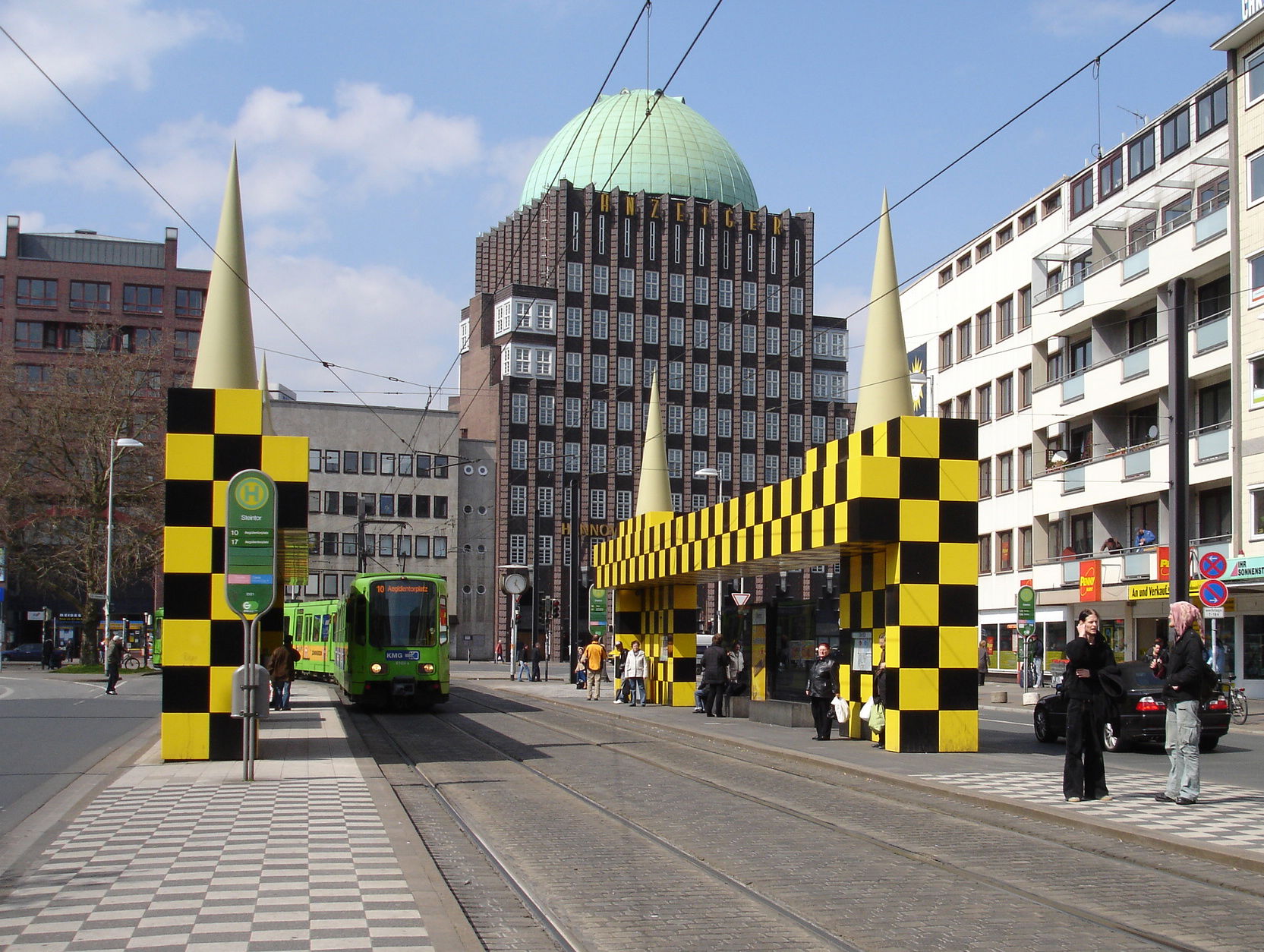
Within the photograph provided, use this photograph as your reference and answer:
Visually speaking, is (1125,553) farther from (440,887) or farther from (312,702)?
(440,887)

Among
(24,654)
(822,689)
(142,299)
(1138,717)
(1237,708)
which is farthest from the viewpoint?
(142,299)

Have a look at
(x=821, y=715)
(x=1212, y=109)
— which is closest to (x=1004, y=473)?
(x=1212, y=109)

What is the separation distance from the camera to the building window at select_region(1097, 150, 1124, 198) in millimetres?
48969

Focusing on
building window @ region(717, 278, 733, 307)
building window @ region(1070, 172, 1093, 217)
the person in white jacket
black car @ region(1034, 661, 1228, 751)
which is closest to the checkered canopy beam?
black car @ region(1034, 661, 1228, 751)

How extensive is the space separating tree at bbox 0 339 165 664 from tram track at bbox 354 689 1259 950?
3221 centimetres

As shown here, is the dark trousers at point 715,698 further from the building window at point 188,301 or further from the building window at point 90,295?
the building window at point 90,295

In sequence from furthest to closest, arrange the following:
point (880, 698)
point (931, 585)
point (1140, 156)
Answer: point (1140, 156)
point (880, 698)
point (931, 585)

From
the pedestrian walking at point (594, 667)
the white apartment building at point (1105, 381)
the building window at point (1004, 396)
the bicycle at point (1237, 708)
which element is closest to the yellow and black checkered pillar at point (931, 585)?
the bicycle at point (1237, 708)

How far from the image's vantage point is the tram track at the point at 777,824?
7664 mm

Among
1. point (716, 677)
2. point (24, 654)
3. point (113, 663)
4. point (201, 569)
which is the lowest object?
point (24, 654)

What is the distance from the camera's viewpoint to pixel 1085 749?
13.2 metres

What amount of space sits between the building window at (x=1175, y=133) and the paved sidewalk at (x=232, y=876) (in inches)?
1541

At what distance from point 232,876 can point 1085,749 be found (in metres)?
8.21

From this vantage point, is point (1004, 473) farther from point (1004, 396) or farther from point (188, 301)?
point (188, 301)
